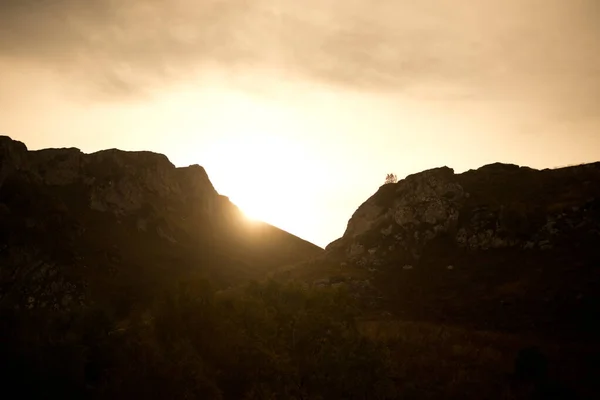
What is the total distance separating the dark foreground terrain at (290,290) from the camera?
67.7 ft

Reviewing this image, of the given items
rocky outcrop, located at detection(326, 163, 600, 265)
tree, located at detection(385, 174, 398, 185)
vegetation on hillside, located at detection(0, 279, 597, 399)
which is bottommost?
vegetation on hillside, located at detection(0, 279, 597, 399)

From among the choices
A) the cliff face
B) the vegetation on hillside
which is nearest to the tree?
the cliff face

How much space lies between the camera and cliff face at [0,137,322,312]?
81875mm

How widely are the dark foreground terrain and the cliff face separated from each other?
0.48 m

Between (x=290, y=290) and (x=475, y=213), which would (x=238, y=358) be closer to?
(x=290, y=290)

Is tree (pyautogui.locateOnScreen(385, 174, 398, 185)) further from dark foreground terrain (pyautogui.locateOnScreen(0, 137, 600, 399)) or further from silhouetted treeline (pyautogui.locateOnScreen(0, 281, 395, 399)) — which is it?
silhouetted treeline (pyautogui.locateOnScreen(0, 281, 395, 399))

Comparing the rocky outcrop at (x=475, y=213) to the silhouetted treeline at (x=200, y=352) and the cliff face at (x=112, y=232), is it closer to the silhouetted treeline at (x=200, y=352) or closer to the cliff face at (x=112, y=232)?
the cliff face at (x=112, y=232)

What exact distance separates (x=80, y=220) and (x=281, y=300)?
3647 inches

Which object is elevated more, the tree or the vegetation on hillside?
the tree

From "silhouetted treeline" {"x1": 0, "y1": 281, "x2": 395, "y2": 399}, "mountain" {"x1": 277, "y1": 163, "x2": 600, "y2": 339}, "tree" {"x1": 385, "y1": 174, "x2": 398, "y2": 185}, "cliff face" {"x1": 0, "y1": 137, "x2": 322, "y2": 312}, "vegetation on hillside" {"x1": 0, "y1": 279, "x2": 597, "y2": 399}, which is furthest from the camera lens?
"tree" {"x1": 385, "y1": 174, "x2": 398, "y2": 185}

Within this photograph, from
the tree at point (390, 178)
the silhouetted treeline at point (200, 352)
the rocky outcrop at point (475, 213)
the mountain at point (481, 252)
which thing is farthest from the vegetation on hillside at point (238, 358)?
the tree at point (390, 178)

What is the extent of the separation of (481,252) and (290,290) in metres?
50.5

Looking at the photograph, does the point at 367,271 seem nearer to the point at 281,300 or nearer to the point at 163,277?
the point at 281,300

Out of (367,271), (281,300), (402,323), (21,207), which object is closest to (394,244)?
(367,271)
